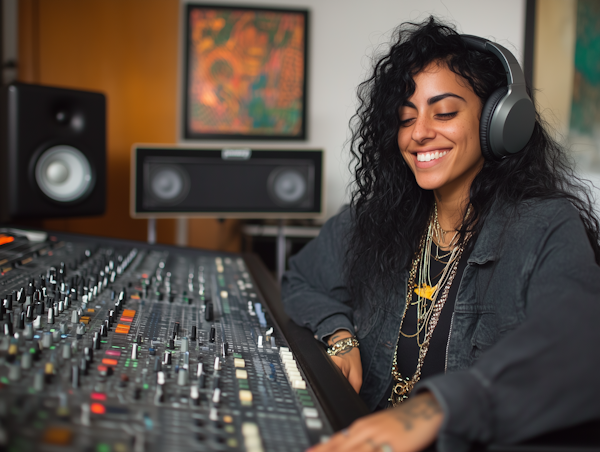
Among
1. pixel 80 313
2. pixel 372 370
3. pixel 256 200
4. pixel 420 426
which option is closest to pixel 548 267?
pixel 420 426

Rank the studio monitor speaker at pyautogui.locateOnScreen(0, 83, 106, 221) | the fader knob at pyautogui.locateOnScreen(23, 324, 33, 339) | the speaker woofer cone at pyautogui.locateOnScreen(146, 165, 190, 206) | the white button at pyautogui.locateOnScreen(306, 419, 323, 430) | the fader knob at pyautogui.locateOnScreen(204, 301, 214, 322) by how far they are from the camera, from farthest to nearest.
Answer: the speaker woofer cone at pyautogui.locateOnScreen(146, 165, 190, 206), the studio monitor speaker at pyautogui.locateOnScreen(0, 83, 106, 221), the fader knob at pyautogui.locateOnScreen(204, 301, 214, 322), the fader knob at pyautogui.locateOnScreen(23, 324, 33, 339), the white button at pyautogui.locateOnScreen(306, 419, 323, 430)

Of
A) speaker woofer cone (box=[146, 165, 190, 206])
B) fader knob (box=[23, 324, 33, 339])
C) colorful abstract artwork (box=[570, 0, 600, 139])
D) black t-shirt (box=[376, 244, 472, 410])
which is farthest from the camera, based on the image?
colorful abstract artwork (box=[570, 0, 600, 139])

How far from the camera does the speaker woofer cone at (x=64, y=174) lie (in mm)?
1855

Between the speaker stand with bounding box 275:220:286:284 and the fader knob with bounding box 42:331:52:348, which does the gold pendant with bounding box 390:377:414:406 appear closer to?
the fader knob with bounding box 42:331:52:348

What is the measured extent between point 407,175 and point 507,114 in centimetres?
30

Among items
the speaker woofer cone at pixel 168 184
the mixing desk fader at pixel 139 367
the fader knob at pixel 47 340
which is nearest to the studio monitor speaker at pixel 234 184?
the speaker woofer cone at pixel 168 184

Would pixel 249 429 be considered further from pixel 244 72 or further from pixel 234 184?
pixel 244 72

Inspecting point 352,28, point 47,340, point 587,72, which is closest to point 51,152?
point 47,340

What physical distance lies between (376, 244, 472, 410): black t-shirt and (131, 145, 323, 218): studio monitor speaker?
1365 millimetres

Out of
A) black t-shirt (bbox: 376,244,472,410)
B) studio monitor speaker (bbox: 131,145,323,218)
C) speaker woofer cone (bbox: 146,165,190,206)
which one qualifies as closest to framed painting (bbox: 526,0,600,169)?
studio monitor speaker (bbox: 131,145,323,218)

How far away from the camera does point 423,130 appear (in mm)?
969

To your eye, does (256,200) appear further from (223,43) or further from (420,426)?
(420,426)

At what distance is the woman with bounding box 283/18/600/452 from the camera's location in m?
0.53

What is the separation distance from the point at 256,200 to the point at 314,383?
1.79m
